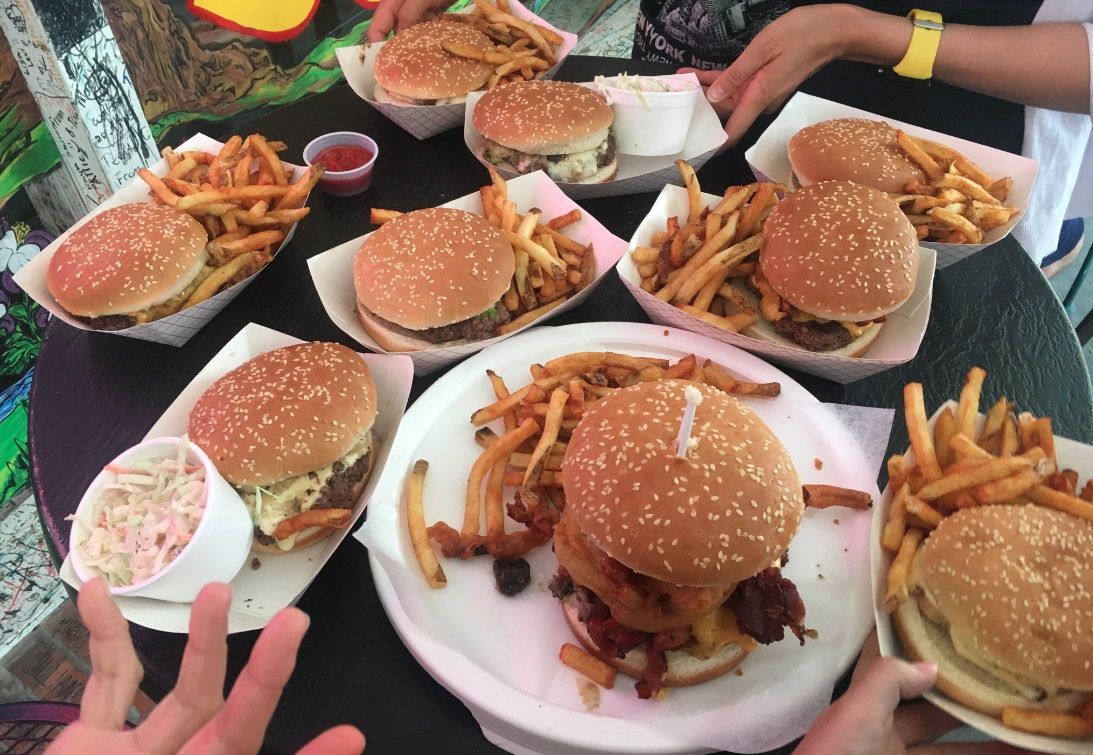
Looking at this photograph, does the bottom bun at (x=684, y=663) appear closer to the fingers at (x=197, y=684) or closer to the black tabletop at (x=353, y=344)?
the black tabletop at (x=353, y=344)

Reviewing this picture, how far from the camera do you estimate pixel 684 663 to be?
1.57 metres

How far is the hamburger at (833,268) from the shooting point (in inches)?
84.3

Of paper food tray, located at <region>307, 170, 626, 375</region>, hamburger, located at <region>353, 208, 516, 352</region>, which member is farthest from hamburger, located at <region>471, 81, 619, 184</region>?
hamburger, located at <region>353, 208, 516, 352</region>

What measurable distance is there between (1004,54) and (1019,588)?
2421 millimetres

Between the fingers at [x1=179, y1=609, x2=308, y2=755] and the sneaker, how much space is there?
3823 millimetres

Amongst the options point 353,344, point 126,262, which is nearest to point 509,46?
point 353,344

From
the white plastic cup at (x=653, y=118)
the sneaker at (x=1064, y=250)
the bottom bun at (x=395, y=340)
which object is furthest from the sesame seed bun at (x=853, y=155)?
the bottom bun at (x=395, y=340)

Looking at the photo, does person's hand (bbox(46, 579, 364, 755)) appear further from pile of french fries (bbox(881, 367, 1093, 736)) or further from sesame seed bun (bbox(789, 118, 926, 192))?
sesame seed bun (bbox(789, 118, 926, 192))

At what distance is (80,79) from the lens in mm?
3010

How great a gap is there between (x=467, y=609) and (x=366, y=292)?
3.70 ft

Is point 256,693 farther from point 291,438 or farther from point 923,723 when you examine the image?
point 923,723

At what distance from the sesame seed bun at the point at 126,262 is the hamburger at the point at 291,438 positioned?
555 mm

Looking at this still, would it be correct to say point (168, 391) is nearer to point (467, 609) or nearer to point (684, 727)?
point (467, 609)

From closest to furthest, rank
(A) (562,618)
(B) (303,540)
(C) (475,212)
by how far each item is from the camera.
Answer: (A) (562,618), (B) (303,540), (C) (475,212)
